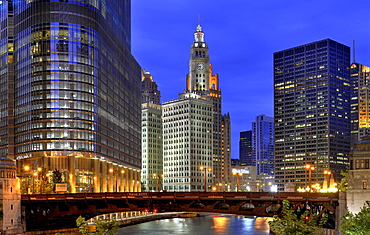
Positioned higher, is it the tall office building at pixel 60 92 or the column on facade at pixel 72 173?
the tall office building at pixel 60 92

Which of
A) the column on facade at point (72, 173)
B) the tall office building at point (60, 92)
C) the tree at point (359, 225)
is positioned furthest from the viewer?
the tall office building at point (60, 92)

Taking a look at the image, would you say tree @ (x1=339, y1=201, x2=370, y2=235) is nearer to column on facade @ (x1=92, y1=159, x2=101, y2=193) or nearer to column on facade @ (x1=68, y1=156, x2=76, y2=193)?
column on facade @ (x1=68, y1=156, x2=76, y2=193)

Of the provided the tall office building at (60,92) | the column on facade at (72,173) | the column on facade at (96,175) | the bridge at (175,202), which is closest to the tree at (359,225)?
the bridge at (175,202)

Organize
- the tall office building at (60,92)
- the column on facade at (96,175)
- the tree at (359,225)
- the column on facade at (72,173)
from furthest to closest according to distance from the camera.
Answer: the column on facade at (96,175) → the tall office building at (60,92) → the column on facade at (72,173) → the tree at (359,225)

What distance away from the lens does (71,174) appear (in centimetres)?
18075

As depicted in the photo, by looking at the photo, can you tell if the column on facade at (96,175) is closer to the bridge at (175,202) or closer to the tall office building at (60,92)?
the tall office building at (60,92)

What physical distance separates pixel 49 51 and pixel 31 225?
8105 cm

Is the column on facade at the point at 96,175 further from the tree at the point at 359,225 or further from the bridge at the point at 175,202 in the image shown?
the tree at the point at 359,225

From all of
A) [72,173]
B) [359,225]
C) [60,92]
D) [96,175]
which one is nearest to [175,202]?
[359,225]

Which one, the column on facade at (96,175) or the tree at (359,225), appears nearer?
the tree at (359,225)

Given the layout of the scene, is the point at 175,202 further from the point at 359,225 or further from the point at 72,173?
the point at 72,173

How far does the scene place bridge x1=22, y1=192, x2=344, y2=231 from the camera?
295 ft

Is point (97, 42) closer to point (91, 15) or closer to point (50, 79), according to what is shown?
point (91, 15)

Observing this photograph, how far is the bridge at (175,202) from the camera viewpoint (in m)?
90.0
